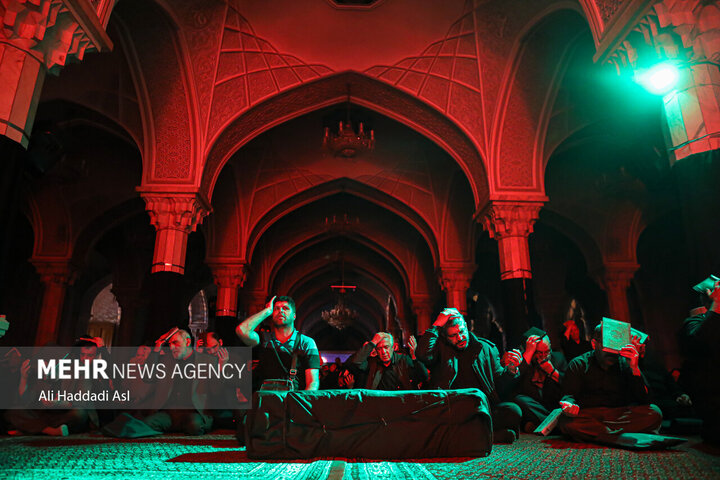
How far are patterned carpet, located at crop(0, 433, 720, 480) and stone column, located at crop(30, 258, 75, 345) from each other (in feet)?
26.7

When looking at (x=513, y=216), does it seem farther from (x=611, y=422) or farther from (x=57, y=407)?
(x=57, y=407)

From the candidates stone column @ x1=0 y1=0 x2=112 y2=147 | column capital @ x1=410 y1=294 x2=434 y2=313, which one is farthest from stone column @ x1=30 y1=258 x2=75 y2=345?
column capital @ x1=410 y1=294 x2=434 y2=313

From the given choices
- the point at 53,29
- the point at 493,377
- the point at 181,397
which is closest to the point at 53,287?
the point at 181,397

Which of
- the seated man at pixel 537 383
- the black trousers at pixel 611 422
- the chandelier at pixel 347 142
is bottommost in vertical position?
the black trousers at pixel 611 422

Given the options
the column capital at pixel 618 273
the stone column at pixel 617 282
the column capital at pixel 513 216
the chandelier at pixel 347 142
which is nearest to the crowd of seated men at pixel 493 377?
the column capital at pixel 513 216

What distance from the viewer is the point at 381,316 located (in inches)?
995

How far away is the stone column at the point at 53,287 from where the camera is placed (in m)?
10.6

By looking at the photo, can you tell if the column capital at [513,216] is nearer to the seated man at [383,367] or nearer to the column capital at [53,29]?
the seated man at [383,367]

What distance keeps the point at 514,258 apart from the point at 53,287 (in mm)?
9947

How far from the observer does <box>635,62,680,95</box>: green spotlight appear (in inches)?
156

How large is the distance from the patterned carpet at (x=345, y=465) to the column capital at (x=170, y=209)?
4524 mm

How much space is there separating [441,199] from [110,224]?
26.6ft

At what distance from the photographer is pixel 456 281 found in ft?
40.1

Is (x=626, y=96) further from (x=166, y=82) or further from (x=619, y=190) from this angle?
(x=166, y=82)
